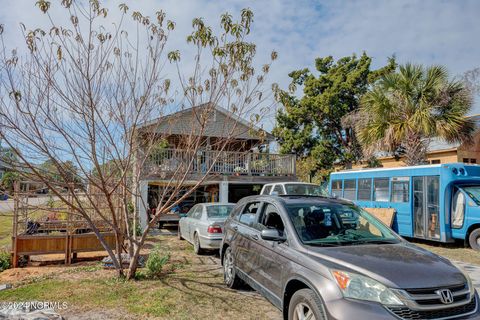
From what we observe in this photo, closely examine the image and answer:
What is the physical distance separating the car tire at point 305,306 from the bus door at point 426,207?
907 centimetres

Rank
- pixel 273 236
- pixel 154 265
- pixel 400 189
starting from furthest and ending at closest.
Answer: pixel 400 189, pixel 154 265, pixel 273 236

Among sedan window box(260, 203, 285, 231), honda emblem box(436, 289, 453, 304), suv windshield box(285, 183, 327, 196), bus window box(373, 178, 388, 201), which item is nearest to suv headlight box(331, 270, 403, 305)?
honda emblem box(436, 289, 453, 304)

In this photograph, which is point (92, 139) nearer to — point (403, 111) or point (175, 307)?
point (175, 307)

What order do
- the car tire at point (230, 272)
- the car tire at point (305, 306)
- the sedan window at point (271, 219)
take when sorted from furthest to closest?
the car tire at point (230, 272) → the sedan window at point (271, 219) → the car tire at point (305, 306)

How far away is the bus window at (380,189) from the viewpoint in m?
13.1

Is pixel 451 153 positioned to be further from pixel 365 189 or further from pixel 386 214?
pixel 386 214

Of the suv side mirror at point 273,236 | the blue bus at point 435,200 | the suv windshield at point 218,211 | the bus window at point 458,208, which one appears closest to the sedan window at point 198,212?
the suv windshield at point 218,211

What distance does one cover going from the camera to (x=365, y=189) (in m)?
14.2

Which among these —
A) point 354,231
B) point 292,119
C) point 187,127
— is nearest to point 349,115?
point 292,119

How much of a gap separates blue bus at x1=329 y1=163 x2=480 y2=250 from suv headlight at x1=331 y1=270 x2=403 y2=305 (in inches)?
349

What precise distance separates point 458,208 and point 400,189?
1994 mm

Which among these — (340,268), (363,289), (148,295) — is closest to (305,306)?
(340,268)

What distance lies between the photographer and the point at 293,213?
4.72 m

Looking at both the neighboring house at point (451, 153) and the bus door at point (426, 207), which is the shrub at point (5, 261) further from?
the neighboring house at point (451, 153)
